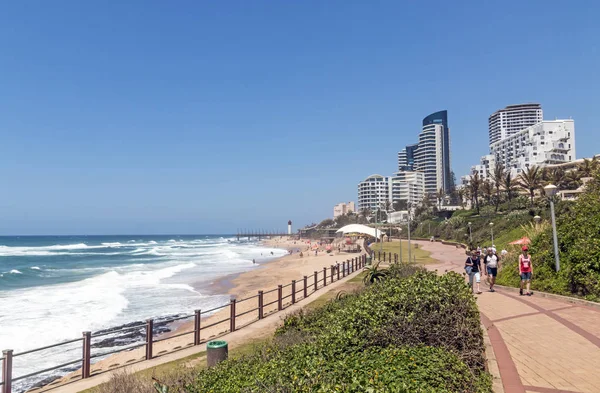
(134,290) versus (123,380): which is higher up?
(123,380)

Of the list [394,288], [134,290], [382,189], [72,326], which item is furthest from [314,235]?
[394,288]

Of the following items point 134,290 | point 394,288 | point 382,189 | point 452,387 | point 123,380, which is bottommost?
point 134,290

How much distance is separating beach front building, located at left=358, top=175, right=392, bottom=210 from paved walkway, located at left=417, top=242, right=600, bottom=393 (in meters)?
157

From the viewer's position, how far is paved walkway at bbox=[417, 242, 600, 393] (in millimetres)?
5172

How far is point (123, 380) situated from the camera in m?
5.57

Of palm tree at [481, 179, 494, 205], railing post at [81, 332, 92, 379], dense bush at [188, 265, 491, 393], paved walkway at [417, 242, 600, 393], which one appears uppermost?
palm tree at [481, 179, 494, 205]

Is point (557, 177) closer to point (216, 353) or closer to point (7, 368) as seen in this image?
point (216, 353)

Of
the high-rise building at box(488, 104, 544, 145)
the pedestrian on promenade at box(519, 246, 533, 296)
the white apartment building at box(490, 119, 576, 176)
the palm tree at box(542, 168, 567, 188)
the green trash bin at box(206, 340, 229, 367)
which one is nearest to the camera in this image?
the green trash bin at box(206, 340, 229, 367)

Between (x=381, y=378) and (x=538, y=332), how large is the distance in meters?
5.61

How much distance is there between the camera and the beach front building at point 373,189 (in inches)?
6535

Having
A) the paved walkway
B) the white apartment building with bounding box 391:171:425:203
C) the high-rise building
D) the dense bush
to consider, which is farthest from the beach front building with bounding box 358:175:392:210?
the dense bush

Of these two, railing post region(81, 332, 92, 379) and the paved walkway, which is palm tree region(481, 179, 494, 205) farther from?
railing post region(81, 332, 92, 379)

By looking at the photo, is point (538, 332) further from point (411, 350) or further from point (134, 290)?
point (134, 290)

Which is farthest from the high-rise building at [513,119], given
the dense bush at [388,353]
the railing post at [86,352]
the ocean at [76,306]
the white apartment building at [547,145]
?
the railing post at [86,352]
